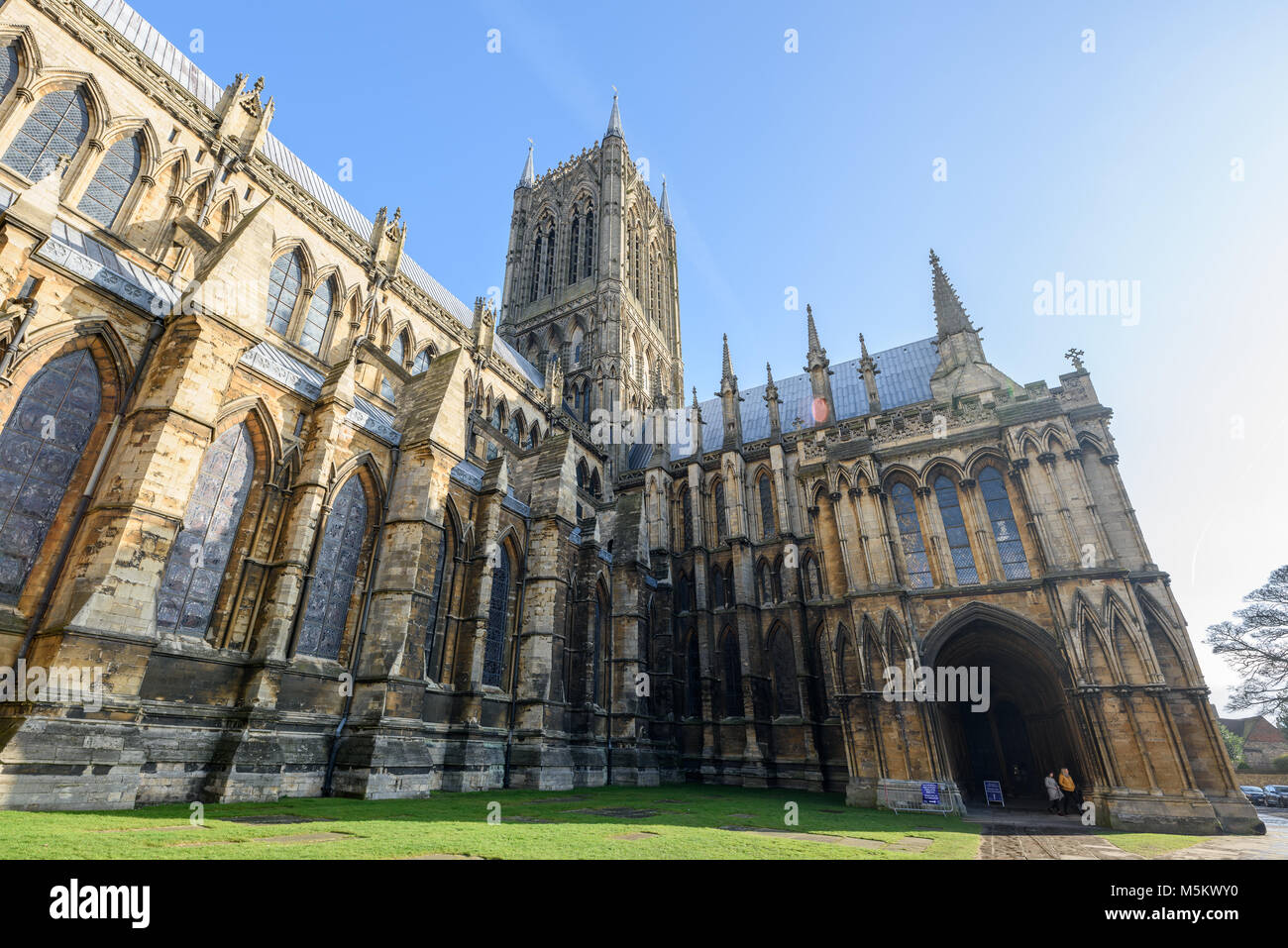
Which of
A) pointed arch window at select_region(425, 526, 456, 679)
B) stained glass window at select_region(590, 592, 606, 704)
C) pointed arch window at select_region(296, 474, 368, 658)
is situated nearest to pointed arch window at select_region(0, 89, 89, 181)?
pointed arch window at select_region(296, 474, 368, 658)

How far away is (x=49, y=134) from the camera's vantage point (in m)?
14.2

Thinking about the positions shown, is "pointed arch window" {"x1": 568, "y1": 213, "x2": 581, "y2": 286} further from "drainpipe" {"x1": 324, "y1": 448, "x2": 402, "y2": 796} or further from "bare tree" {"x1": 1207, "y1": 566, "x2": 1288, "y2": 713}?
"bare tree" {"x1": 1207, "y1": 566, "x2": 1288, "y2": 713}

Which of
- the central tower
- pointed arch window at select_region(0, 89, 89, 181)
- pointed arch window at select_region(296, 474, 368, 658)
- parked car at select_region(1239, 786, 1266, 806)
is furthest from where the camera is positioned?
the central tower

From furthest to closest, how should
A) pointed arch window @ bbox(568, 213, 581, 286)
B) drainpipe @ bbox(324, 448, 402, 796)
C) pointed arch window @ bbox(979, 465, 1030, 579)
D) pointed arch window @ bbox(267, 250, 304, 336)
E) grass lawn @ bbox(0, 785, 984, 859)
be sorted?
pointed arch window @ bbox(568, 213, 581, 286), pointed arch window @ bbox(267, 250, 304, 336), pointed arch window @ bbox(979, 465, 1030, 579), drainpipe @ bbox(324, 448, 402, 796), grass lawn @ bbox(0, 785, 984, 859)

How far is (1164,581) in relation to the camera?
14.0 meters

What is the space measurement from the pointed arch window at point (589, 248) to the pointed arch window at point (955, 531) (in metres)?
33.1

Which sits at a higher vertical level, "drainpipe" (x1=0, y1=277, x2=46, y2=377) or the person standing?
"drainpipe" (x1=0, y1=277, x2=46, y2=377)

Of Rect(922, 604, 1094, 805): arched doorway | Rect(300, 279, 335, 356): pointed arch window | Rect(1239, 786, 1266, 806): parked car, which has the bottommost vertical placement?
Rect(1239, 786, 1266, 806): parked car

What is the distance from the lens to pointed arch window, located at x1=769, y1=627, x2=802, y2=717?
959 inches

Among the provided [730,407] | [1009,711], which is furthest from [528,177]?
[1009,711]

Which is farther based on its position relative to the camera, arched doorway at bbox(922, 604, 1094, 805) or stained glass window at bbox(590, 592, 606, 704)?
stained glass window at bbox(590, 592, 606, 704)

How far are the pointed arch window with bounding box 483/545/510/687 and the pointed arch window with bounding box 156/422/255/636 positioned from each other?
A: 7.21 m

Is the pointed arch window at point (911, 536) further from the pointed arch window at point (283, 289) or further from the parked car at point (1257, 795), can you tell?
the parked car at point (1257, 795)
